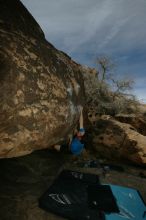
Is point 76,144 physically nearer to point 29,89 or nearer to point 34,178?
point 34,178

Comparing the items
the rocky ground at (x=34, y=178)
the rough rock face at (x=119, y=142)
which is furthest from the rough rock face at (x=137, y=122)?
the rocky ground at (x=34, y=178)

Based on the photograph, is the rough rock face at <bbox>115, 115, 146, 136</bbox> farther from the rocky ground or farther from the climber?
the climber

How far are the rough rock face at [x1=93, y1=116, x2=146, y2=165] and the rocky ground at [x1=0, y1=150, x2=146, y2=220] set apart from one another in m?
0.33

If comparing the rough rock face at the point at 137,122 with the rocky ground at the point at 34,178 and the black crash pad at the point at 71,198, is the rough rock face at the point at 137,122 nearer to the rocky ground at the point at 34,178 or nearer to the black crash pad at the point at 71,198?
the rocky ground at the point at 34,178

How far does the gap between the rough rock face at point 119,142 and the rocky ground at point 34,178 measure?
33cm

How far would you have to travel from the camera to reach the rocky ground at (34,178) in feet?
12.2

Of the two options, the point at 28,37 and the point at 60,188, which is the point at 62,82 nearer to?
the point at 28,37

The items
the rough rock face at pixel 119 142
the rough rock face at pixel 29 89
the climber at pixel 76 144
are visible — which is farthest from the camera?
the rough rock face at pixel 119 142

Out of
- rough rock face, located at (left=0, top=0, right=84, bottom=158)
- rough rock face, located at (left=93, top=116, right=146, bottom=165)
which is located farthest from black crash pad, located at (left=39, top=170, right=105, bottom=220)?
rough rock face, located at (left=93, top=116, right=146, bottom=165)

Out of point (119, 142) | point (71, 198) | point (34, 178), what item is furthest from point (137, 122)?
point (71, 198)

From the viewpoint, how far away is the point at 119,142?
6.66 m

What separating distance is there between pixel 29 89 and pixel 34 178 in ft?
8.84

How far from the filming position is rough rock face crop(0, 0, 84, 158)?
9.32 feet

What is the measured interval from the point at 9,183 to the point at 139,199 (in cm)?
256
